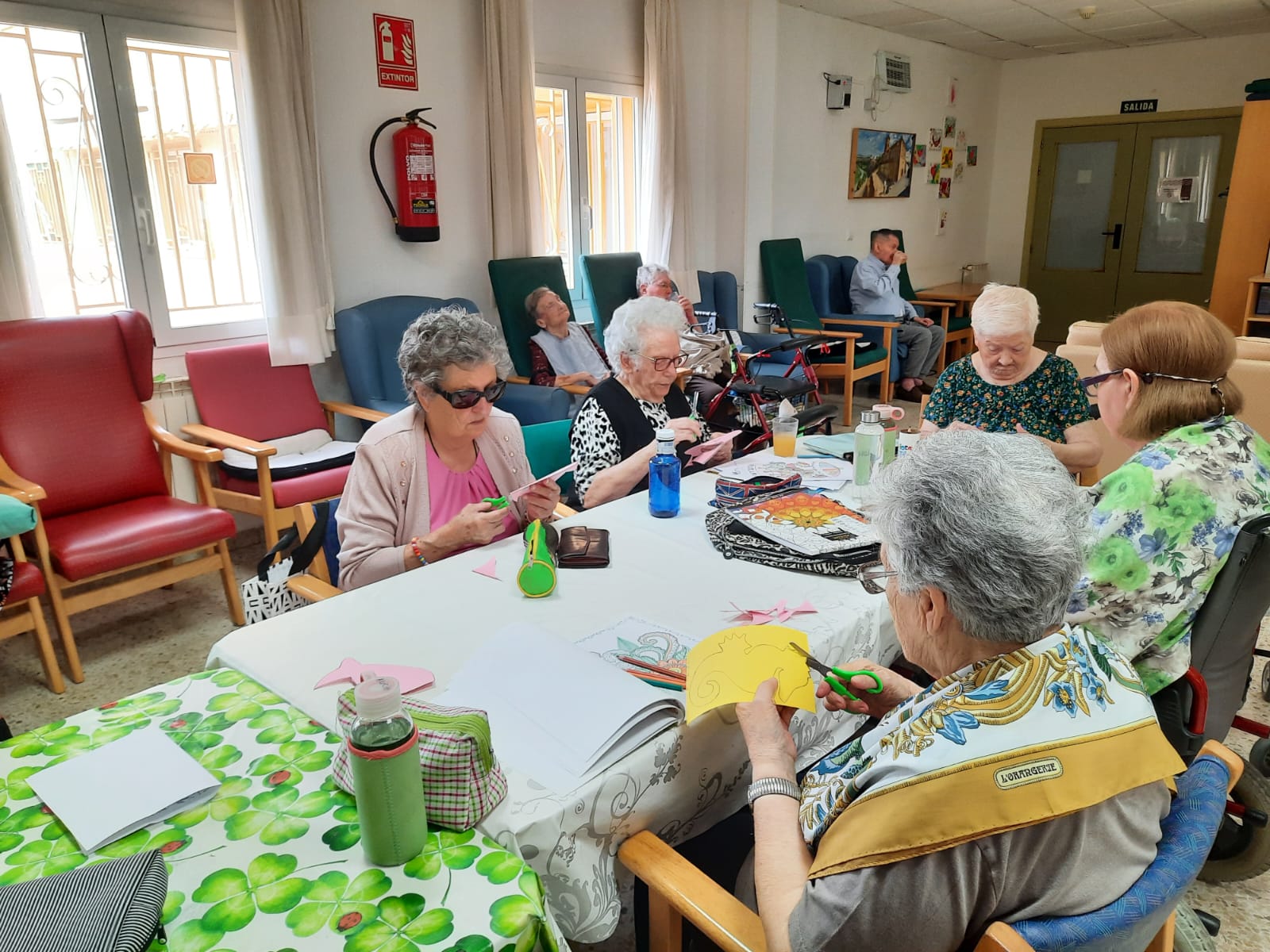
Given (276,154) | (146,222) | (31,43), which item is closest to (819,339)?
(276,154)

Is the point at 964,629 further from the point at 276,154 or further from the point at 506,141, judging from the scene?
the point at 506,141

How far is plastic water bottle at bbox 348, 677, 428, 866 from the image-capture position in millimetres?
895

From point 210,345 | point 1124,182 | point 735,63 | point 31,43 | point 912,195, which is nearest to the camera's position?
point 31,43

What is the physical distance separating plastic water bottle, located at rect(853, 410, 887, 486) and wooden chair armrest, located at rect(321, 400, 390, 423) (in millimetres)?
2174

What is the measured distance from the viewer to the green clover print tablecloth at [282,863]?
2.80 ft

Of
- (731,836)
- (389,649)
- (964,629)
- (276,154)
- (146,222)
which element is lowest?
(731,836)

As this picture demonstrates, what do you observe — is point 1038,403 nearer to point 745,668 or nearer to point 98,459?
point 745,668

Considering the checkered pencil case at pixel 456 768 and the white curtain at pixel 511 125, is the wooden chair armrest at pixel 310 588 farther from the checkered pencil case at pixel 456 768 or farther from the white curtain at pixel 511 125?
the white curtain at pixel 511 125

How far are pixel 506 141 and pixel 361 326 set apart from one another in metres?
1.28

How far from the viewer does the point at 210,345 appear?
3756mm

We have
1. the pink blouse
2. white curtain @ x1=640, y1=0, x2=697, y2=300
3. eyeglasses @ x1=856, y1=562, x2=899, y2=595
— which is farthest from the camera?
white curtain @ x1=640, y1=0, x2=697, y2=300

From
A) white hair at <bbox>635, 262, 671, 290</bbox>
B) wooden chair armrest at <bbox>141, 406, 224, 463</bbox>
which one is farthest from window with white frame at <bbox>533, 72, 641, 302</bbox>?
wooden chair armrest at <bbox>141, 406, 224, 463</bbox>

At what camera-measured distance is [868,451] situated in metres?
2.20

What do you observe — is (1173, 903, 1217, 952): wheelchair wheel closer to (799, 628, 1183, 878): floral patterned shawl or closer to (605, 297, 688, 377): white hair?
(799, 628, 1183, 878): floral patterned shawl
